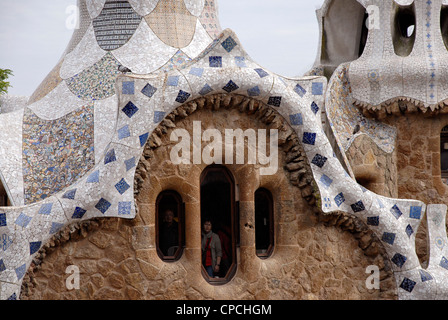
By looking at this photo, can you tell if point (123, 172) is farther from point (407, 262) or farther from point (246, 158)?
point (407, 262)

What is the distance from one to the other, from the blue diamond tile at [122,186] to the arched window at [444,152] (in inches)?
201

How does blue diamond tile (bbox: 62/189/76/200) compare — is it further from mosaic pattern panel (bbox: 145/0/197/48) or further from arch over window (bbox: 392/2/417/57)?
arch over window (bbox: 392/2/417/57)

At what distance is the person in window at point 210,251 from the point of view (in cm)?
1035

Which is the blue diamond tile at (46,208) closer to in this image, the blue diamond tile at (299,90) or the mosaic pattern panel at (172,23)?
the blue diamond tile at (299,90)

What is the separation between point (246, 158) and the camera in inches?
407

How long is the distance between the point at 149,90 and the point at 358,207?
258 cm

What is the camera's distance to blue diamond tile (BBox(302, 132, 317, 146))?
10.5m

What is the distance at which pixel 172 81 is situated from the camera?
395 inches

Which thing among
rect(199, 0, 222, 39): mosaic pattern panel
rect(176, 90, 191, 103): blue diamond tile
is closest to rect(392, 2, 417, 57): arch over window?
rect(199, 0, 222, 39): mosaic pattern panel

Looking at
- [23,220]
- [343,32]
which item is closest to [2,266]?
[23,220]

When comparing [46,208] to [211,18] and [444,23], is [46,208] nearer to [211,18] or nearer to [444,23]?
[211,18]

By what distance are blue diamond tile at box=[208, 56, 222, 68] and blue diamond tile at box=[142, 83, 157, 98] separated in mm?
688
